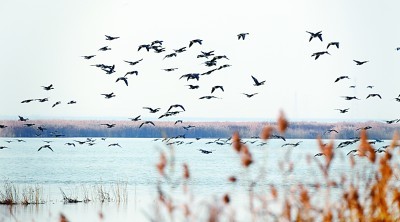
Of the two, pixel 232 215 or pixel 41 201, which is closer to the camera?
pixel 232 215

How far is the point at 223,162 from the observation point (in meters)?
58.2

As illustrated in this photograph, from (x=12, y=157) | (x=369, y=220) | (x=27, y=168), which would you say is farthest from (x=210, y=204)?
(x=12, y=157)

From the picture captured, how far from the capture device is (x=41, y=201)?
1152 inches

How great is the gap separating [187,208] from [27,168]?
147 feet

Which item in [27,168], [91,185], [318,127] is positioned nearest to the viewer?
[91,185]

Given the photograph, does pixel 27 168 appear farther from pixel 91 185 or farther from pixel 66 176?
pixel 91 185

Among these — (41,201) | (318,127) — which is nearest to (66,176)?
(41,201)

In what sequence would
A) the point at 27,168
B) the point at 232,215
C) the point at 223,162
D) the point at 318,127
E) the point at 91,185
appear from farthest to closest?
1. the point at 318,127
2. the point at 223,162
3. the point at 27,168
4. the point at 91,185
5. the point at 232,215

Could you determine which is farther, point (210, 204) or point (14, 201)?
point (14, 201)

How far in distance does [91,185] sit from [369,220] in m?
31.2

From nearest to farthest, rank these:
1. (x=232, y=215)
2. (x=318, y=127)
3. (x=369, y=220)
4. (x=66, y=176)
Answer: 1. (x=232, y=215)
2. (x=369, y=220)
3. (x=66, y=176)
4. (x=318, y=127)

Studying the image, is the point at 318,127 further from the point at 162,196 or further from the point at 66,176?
the point at 162,196

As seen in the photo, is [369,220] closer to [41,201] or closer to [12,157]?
[41,201]

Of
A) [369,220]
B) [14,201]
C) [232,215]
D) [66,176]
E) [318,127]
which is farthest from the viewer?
[318,127]
